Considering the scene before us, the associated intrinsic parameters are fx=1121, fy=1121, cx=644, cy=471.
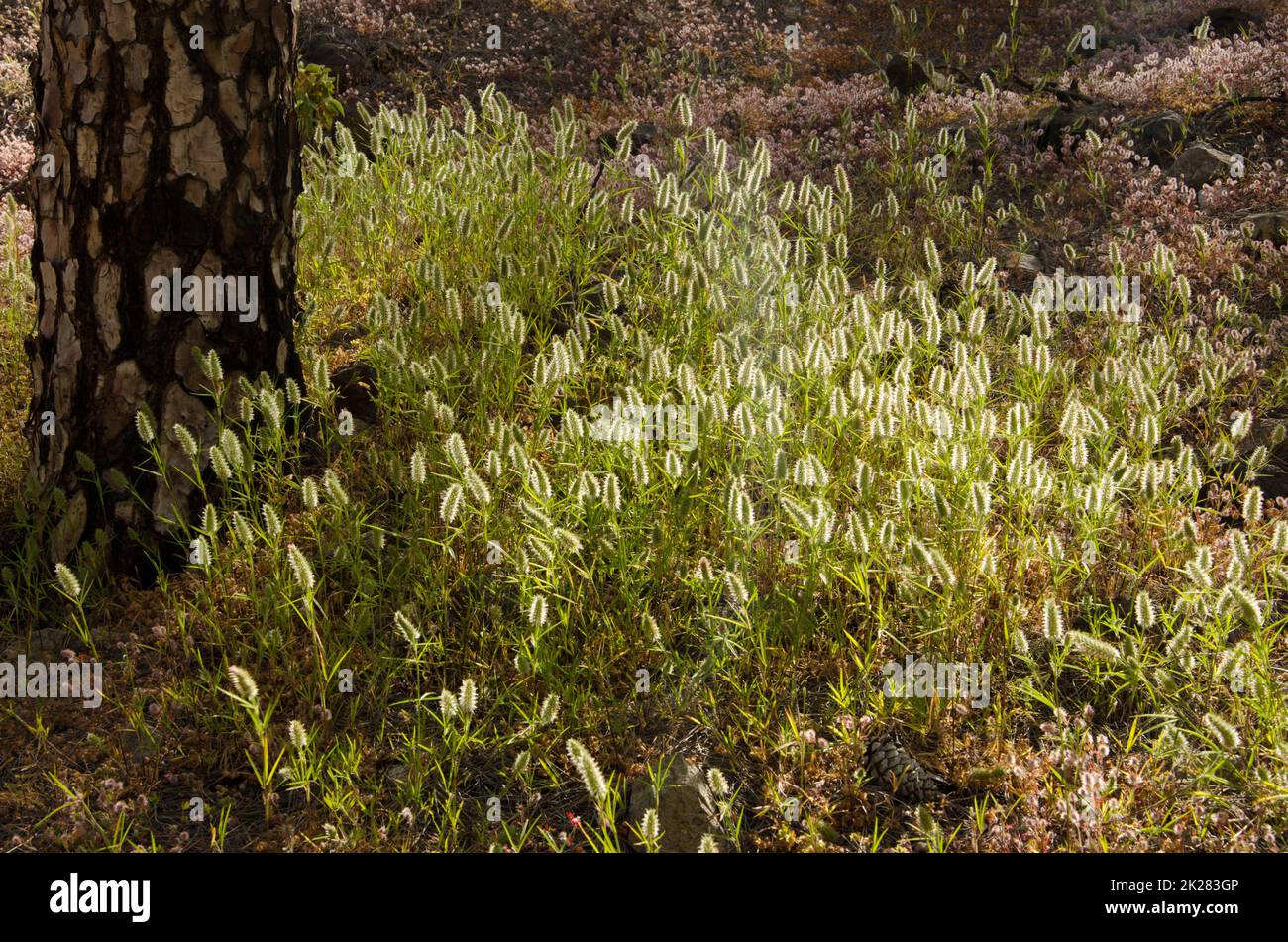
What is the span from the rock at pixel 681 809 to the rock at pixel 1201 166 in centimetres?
646

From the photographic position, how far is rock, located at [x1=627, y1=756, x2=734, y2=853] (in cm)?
316

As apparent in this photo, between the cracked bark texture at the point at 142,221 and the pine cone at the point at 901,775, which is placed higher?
the cracked bark texture at the point at 142,221

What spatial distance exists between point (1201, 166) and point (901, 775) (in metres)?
6.33

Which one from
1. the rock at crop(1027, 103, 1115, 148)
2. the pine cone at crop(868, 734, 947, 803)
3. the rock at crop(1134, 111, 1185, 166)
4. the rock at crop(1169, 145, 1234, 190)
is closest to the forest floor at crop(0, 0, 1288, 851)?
the pine cone at crop(868, 734, 947, 803)

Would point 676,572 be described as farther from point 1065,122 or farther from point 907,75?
point 907,75

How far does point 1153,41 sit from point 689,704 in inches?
403

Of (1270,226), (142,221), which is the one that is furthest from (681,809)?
(1270,226)

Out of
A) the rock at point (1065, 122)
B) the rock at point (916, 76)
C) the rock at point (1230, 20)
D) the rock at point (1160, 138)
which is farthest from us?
the rock at point (1230, 20)

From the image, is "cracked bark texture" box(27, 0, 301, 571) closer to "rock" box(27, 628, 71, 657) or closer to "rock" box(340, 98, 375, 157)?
"rock" box(27, 628, 71, 657)

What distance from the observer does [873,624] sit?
395 centimetres

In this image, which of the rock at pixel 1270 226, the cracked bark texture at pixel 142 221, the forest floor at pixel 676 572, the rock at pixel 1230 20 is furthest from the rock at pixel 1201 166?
the cracked bark texture at pixel 142 221

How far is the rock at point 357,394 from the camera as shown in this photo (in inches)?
199

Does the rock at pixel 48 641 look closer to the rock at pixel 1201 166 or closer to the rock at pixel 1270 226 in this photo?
the rock at pixel 1270 226

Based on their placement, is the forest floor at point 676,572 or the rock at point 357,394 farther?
the rock at point 357,394
